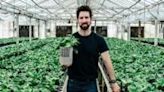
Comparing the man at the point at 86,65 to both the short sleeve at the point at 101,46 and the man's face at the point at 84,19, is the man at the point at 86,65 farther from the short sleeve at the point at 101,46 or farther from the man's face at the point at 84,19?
the man's face at the point at 84,19

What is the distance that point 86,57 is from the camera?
166 inches

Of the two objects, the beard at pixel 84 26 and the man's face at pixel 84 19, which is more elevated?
the man's face at pixel 84 19

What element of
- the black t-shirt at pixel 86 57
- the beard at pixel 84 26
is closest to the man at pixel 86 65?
the black t-shirt at pixel 86 57

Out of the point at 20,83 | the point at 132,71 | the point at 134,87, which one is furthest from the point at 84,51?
the point at 132,71

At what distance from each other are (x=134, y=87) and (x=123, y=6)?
61.3 ft

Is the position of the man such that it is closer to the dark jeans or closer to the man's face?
the dark jeans

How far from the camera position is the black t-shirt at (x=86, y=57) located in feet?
13.8

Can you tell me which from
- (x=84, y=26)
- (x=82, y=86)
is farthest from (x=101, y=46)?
(x=82, y=86)

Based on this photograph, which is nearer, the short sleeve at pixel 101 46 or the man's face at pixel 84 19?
the man's face at pixel 84 19

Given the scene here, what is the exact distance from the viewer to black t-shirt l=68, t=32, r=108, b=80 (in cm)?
419

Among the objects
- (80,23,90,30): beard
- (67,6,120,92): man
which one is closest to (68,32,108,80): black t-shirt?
(67,6,120,92): man

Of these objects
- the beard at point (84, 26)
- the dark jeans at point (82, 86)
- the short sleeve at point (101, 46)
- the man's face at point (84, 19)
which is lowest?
the dark jeans at point (82, 86)

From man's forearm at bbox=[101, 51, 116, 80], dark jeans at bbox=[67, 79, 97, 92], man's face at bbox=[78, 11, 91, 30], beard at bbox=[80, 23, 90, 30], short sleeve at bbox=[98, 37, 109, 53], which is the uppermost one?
man's face at bbox=[78, 11, 91, 30]

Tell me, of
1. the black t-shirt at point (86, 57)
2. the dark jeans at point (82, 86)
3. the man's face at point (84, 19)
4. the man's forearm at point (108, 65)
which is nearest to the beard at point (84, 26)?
the man's face at point (84, 19)
